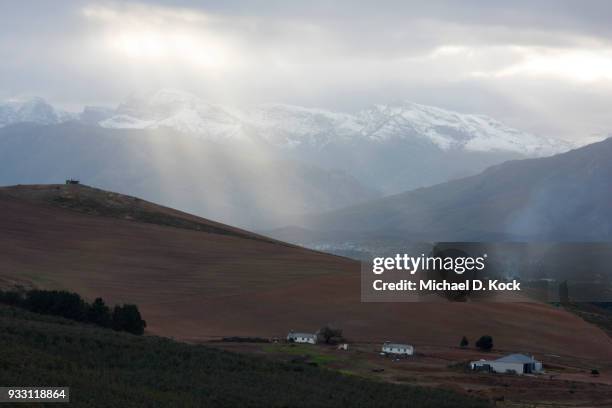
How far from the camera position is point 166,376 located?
160 ft

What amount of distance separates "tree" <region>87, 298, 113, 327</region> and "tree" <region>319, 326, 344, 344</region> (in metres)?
16.3

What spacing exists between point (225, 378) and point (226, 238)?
73942 mm

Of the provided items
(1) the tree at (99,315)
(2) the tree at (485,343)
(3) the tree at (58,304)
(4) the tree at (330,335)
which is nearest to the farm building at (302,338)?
(4) the tree at (330,335)

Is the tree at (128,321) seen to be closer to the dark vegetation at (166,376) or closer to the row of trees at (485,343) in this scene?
the dark vegetation at (166,376)

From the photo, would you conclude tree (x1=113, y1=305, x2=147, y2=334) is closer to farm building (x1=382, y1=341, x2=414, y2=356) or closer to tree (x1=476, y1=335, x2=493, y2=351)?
farm building (x1=382, y1=341, x2=414, y2=356)

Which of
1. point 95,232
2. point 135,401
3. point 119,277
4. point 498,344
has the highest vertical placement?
point 95,232

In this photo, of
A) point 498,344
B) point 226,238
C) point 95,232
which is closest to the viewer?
point 498,344

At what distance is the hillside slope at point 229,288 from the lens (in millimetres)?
83938

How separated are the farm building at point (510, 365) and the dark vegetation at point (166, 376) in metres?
15.9

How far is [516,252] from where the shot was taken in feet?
523

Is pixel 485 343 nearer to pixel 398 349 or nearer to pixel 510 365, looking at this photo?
pixel 398 349

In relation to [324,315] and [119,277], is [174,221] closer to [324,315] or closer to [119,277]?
[119,277]

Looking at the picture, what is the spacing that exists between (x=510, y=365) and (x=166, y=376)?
29859 mm

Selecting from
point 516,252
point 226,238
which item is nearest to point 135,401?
point 226,238
